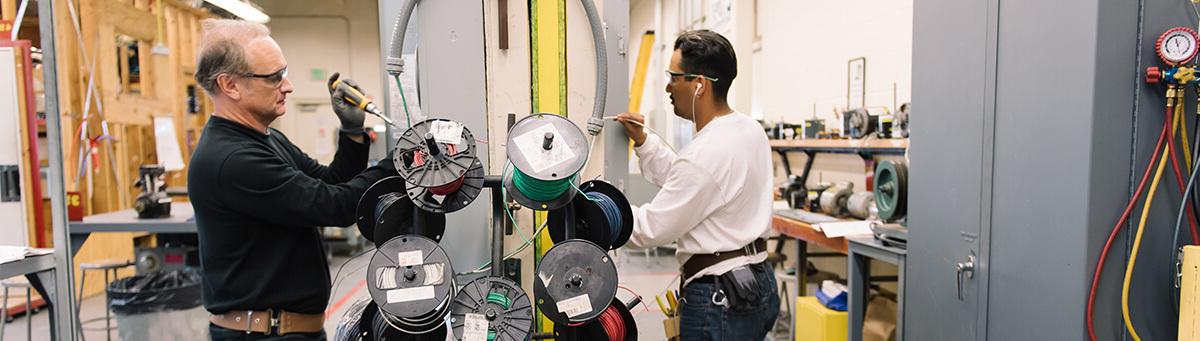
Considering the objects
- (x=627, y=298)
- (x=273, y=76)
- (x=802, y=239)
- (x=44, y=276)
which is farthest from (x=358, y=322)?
(x=802, y=239)

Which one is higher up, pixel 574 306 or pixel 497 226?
pixel 497 226

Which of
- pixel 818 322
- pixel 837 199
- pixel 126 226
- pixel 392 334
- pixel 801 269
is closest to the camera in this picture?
pixel 392 334

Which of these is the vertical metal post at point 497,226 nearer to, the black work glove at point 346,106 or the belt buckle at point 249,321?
the black work glove at point 346,106

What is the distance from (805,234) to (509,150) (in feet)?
7.95

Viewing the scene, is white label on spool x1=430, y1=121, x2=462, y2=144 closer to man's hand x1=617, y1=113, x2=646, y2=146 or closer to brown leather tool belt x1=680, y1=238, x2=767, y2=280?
man's hand x1=617, y1=113, x2=646, y2=146

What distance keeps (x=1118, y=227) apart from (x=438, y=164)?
1587 mm

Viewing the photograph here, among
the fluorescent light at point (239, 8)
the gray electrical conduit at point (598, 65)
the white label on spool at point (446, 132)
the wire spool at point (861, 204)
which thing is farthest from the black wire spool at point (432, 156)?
the fluorescent light at point (239, 8)

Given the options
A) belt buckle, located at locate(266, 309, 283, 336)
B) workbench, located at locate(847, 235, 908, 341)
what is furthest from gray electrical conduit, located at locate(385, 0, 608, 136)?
workbench, located at locate(847, 235, 908, 341)

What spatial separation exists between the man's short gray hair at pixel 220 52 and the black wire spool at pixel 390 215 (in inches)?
18.6

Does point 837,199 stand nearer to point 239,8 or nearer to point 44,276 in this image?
point 44,276

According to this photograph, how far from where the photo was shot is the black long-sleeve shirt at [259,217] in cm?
130

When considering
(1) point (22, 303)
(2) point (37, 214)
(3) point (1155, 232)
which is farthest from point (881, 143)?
(1) point (22, 303)

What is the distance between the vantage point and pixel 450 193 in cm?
113

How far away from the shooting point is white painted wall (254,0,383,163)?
26.2 ft
